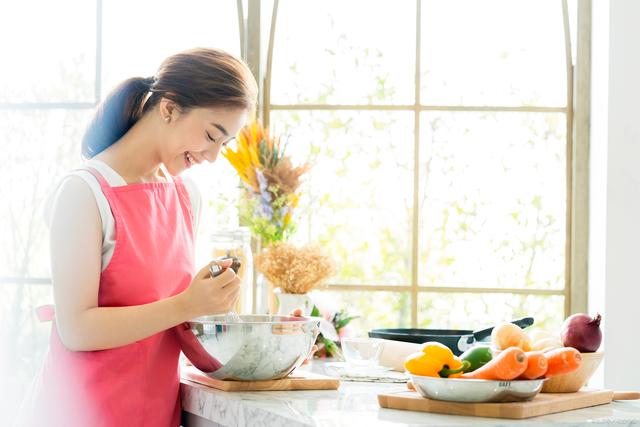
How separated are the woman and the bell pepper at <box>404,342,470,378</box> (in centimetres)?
42

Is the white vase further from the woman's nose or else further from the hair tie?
the hair tie

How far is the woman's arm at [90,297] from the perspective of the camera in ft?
5.68

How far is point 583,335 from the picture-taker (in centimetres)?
182

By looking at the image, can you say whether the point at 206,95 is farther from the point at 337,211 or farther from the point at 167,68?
the point at 337,211

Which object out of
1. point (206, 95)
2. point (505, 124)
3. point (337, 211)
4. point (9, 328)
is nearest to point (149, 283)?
point (206, 95)

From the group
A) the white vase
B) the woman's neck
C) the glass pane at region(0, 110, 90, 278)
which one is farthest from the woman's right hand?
the glass pane at region(0, 110, 90, 278)

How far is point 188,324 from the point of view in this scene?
6.18ft

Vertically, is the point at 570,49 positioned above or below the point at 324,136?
above

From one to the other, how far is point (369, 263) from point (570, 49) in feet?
4.29

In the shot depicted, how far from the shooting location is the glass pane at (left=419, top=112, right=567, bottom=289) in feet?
13.1

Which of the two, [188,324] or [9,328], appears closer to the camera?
[188,324]

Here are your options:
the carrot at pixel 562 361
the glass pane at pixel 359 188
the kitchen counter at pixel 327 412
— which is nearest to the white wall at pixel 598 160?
the glass pane at pixel 359 188

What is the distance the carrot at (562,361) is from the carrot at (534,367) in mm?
85

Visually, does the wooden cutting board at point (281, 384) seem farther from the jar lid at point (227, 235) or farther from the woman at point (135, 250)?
the jar lid at point (227, 235)
